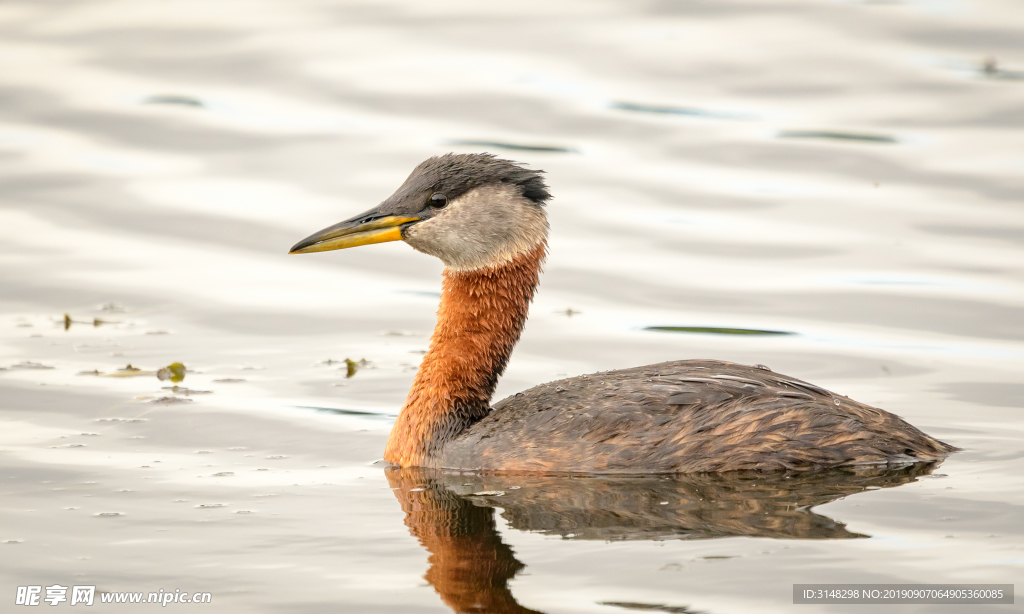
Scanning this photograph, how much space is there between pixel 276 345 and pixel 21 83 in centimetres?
824

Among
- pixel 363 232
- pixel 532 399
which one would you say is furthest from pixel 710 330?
pixel 363 232

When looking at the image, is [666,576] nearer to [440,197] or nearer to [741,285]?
[440,197]

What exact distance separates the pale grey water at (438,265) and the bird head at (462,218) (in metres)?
1.23

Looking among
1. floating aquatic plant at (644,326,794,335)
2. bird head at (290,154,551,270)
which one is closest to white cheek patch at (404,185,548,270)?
bird head at (290,154,551,270)

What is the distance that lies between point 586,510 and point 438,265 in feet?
17.8

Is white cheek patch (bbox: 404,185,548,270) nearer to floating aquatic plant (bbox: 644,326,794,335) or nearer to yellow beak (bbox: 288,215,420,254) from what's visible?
yellow beak (bbox: 288,215,420,254)

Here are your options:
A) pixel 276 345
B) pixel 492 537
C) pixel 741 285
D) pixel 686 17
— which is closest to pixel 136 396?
pixel 276 345

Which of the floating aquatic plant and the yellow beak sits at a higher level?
the yellow beak

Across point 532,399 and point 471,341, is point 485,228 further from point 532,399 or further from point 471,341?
point 532,399

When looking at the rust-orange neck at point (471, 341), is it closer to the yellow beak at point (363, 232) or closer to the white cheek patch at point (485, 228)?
the white cheek patch at point (485, 228)

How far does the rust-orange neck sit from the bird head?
12cm

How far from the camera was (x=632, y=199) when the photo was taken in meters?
13.2

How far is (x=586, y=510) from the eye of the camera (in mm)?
6793

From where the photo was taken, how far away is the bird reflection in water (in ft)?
20.0
